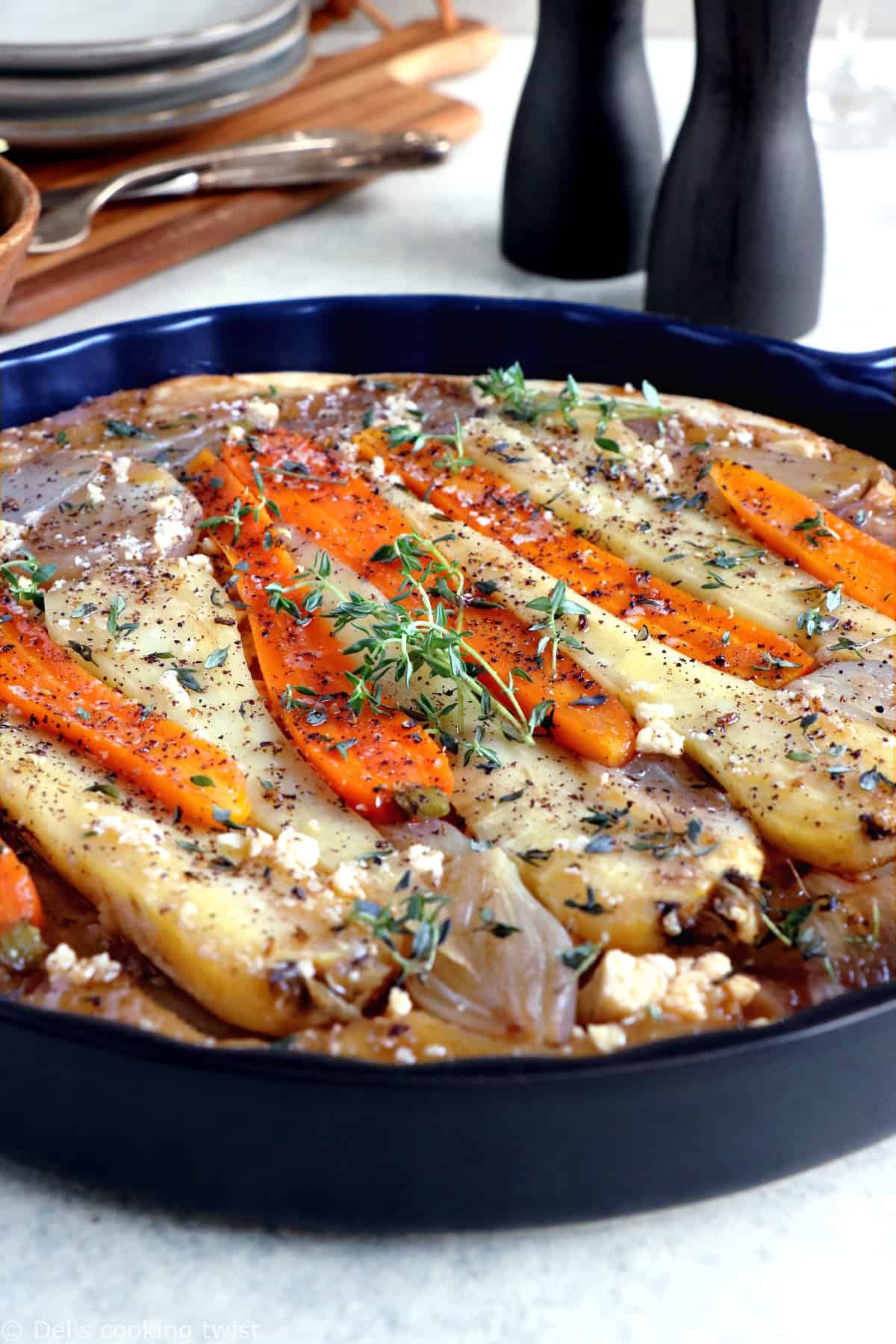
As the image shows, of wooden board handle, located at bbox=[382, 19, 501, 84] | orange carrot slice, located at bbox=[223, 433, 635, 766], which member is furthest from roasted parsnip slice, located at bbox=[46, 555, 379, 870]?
wooden board handle, located at bbox=[382, 19, 501, 84]

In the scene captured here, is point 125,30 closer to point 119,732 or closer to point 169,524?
point 169,524

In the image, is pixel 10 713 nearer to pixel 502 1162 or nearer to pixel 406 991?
pixel 406 991

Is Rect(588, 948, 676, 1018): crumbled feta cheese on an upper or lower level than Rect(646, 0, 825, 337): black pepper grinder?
lower

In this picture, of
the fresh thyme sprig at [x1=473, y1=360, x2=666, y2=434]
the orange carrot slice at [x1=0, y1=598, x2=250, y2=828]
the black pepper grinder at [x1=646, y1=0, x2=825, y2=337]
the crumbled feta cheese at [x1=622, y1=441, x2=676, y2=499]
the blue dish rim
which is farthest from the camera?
the black pepper grinder at [x1=646, y1=0, x2=825, y2=337]

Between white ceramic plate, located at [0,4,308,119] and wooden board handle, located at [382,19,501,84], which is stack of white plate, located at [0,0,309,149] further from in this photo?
wooden board handle, located at [382,19,501,84]

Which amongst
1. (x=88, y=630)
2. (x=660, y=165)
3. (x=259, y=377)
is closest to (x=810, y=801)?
(x=88, y=630)

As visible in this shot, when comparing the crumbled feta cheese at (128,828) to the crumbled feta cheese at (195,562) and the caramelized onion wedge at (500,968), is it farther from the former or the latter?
the crumbled feta cheese at (195,562)

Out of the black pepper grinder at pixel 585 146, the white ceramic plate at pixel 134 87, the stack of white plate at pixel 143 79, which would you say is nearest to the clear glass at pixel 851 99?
the black pepper grinder at pixel 585 146
